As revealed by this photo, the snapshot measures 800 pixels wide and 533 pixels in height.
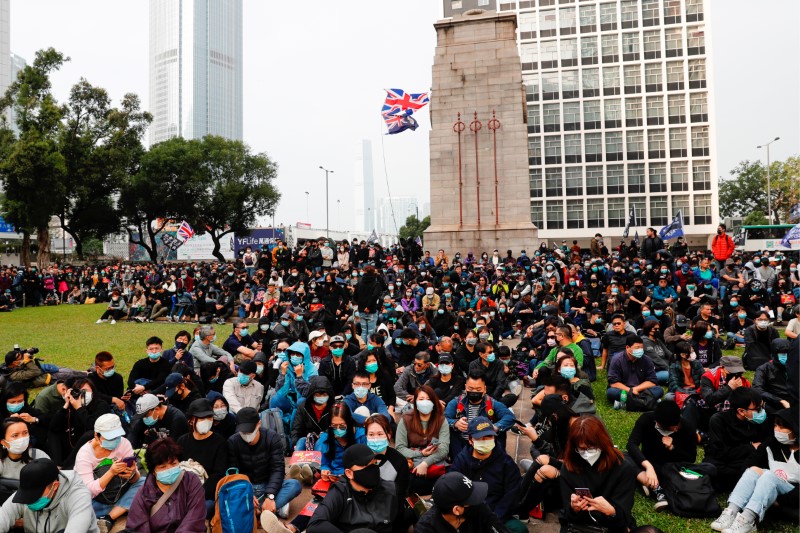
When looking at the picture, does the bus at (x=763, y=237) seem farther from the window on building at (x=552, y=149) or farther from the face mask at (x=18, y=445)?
the face mask at (x=18, y=445)

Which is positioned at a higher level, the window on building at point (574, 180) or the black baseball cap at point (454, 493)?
the window on building at point (574, 180)

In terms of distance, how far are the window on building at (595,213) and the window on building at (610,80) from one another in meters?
10.9

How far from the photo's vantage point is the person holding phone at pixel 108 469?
5.73 metres

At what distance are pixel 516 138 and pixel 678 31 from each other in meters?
41.2

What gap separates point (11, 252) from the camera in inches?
2472

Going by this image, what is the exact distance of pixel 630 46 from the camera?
56.8 meters

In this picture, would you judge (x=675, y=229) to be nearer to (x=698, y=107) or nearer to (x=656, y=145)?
(x=656, y=145)

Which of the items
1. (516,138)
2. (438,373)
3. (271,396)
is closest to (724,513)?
(438,373)

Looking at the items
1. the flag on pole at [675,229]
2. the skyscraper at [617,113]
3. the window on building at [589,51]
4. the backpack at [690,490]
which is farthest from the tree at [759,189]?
the backpack at [690,490]

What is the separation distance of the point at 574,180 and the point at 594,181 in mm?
1956

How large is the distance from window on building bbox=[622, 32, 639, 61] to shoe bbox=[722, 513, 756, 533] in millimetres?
→ 59838

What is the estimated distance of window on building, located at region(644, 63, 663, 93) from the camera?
184 ft

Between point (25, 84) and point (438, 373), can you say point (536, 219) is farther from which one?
point (438, 373)

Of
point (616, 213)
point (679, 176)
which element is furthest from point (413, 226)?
point (679, 176)
